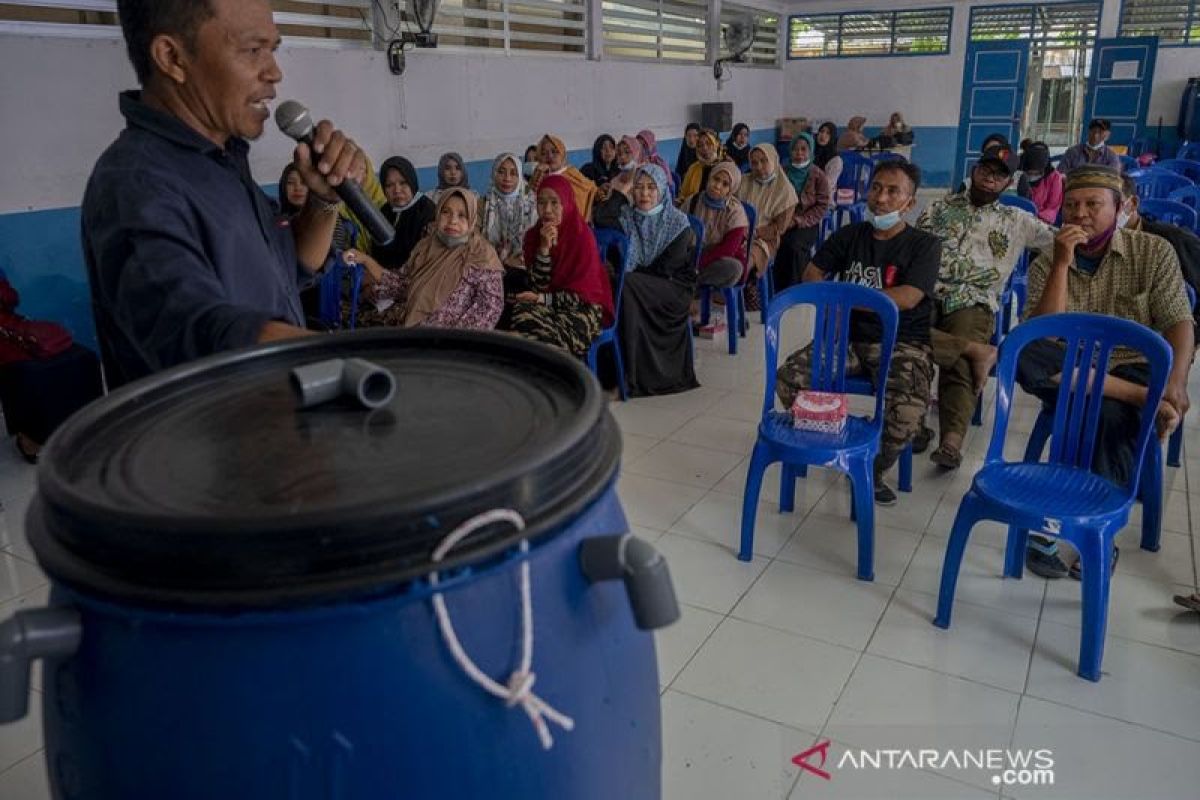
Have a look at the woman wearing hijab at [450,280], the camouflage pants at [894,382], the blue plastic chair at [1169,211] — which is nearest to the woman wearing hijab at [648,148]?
the woman wearing hijab at [450,280]

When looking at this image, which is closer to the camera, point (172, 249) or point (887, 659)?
point (172, 249)

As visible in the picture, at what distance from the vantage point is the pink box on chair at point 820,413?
7.72 feet

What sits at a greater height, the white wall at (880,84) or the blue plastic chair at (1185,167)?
the white wall at (880,84)

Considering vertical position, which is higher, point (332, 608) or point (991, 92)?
point (991, 92)

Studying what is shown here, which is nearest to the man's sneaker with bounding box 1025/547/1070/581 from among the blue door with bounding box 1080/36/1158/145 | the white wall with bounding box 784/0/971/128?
the blue door with bounding box 1080/36/1158/145

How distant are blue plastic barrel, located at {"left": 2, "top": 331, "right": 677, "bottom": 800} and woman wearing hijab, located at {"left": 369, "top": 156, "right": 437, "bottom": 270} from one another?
144 inches

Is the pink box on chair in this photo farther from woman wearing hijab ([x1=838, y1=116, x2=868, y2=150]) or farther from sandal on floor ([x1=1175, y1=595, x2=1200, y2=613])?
woman wearing hijab ([x1=838, y1=116, x2=868, y2=150])

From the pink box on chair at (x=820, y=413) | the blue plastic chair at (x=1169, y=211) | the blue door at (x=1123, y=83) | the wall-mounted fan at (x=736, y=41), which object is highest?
the wall-mounted fan at (x=736, y=41)

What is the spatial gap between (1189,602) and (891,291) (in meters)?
1.22

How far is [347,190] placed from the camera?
117 centimetres

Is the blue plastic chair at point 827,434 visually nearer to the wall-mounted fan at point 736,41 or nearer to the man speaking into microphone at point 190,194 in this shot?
the man speaking into microphone at point 190,194

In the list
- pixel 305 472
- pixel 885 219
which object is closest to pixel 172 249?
pixel 305 472

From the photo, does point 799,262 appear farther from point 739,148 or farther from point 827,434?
point 827,434

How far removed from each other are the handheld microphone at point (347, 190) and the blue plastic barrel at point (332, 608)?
19.0 inches
